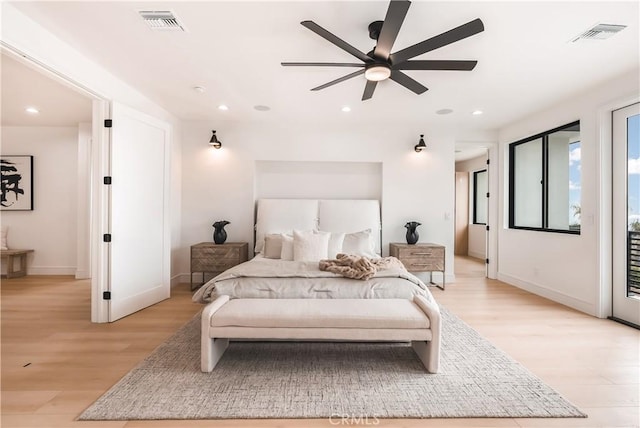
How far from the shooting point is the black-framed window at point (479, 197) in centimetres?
813

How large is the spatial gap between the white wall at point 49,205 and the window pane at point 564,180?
7634 millimetres

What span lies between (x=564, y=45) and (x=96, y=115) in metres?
4.45

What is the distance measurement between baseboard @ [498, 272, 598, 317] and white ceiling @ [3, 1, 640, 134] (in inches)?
97.3

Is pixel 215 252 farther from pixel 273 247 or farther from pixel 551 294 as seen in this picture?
pixel 551 294

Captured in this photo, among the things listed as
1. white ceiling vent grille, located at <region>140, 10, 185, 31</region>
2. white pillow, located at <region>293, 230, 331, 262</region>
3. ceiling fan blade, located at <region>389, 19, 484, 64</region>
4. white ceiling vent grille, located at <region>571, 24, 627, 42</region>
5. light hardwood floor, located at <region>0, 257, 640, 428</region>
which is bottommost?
light hardwood floor, located at <region>0, 257, 640, 428</region>

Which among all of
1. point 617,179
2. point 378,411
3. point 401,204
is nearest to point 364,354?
point 378,411

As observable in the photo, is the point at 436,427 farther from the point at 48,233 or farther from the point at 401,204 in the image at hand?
the point at 48,233

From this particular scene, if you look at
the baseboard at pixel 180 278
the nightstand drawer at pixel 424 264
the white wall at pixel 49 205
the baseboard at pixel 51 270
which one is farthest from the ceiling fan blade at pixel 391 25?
the baseboard at pixel 51 270

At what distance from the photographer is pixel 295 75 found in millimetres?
3271

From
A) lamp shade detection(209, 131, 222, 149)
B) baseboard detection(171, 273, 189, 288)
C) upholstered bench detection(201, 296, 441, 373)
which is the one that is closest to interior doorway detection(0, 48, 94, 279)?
baseboard detection(171, 273, 189, 288)

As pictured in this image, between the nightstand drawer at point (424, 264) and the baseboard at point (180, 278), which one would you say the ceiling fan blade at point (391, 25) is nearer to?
the nightstand drawer at point (424, 264)

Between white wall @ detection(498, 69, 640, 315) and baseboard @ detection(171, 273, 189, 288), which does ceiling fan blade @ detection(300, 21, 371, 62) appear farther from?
baseboard @ detection(171, 273, 189, 288)

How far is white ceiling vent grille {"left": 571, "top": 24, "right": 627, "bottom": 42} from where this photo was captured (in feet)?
7.79

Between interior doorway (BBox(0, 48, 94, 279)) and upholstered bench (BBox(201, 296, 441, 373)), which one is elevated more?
interior doorway (BBox(0, 48, 94, 279))
